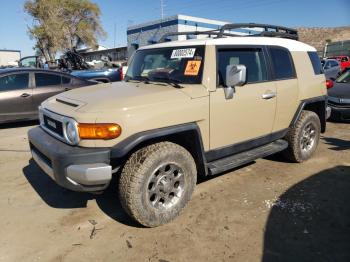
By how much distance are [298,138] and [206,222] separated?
2345mm

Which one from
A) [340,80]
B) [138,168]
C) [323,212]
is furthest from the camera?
[340,80]

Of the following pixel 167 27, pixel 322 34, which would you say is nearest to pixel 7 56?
pixel 167 27

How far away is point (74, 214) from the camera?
3758 millimetres

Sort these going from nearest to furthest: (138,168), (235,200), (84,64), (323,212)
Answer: (138,168) < (323,212) < (235,200) < (84,64)

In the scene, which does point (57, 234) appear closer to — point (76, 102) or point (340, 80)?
point (76, 102)

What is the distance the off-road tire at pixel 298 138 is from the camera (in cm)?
504

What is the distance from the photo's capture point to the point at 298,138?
5.07 metres

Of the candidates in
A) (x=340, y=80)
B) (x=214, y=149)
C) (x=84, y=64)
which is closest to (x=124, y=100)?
(x=214, y=149)

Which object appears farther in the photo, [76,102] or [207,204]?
[207,204]

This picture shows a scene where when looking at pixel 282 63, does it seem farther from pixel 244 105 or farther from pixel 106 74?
pixel 106 74

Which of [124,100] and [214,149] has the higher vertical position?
[124,100]

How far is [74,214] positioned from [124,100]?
1.47 metres

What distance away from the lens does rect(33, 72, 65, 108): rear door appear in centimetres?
806

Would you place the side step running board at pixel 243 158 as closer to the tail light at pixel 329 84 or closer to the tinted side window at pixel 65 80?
the tail light at pixel 329 84
